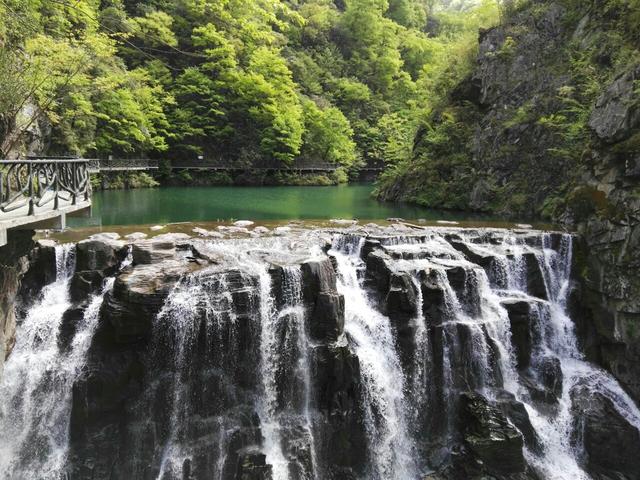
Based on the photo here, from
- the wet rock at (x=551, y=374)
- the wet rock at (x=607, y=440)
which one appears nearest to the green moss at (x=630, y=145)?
the wet rock at (x=551, y=374)

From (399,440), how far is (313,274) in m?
4.14

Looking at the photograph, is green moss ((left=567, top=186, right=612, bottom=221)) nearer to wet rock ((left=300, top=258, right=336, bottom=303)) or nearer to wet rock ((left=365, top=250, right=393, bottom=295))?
wet rock ((left=365, top=250, right=393, bottom=295))

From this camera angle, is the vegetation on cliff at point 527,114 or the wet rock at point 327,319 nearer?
the wet rock at point 327,319

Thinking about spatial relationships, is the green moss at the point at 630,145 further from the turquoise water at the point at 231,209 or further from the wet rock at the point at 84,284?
the wet rock at the point at 84,284

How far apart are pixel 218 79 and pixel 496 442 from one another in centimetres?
4170

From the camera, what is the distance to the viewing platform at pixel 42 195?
7.56 m

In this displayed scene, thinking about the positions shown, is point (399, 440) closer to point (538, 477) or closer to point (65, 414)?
point (538, 477)

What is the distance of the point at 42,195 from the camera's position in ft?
27.8

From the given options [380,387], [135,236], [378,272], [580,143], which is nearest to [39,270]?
[135,236]

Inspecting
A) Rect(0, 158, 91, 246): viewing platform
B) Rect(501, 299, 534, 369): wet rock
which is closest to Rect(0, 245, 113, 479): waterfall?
Rect(0, 158, 91, 246): viewing platform

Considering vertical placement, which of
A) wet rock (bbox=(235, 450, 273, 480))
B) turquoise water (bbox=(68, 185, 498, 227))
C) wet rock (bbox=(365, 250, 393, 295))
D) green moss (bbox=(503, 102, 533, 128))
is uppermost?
green moss (bbox=(503, 102, 533, 128))

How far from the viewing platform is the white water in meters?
6.66

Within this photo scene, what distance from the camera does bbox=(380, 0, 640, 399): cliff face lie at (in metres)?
11.6

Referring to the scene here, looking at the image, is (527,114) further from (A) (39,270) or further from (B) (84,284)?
(A) (39,270)
